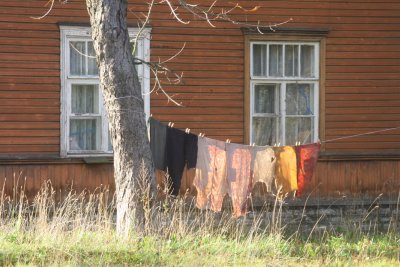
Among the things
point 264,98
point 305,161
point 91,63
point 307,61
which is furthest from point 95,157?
point 307,61

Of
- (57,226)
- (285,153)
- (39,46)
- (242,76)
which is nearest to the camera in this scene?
(57,226)

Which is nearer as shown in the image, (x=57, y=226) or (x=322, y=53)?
(x=57, y=226)

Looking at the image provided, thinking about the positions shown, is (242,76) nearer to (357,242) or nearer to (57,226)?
(357,242)

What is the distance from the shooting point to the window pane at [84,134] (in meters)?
13.8

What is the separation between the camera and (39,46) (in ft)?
44.3

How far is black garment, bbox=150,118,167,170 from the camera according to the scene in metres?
11.6

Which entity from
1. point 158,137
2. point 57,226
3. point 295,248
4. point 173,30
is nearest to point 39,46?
point 173,30

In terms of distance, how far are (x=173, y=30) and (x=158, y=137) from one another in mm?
2939

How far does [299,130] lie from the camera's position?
48.2 feet

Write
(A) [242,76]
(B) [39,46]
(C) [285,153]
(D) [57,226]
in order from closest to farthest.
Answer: (D) [57,226] → (C) [285,153] → (B) [39,46] → (A) [242,76]

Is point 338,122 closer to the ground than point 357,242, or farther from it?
farther from it

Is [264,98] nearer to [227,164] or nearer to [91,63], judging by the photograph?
[91,63]

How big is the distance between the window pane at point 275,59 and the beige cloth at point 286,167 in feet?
10.6

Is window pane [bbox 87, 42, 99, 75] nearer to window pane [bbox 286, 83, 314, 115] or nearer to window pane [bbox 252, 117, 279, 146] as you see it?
window pane [bbox 252, 117, 279, 146]
